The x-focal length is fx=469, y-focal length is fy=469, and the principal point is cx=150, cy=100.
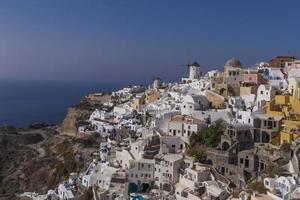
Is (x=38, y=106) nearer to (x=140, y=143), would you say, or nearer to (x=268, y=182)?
(x=140, y=143)

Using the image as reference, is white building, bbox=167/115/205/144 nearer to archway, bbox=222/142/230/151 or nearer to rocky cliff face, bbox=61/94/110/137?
archway, bbox=222/142/230/151

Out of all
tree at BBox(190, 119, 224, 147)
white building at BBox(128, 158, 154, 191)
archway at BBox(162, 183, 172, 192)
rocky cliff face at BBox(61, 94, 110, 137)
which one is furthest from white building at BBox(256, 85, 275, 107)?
rocky cliff face at BBox(61, 94, 110, 137)

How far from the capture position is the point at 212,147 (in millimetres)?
31359

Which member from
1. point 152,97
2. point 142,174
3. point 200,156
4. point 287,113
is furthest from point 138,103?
point 287,113

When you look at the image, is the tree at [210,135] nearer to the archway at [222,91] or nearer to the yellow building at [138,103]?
the archway at [222,91]

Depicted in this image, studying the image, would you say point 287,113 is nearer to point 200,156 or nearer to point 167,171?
point 200,156

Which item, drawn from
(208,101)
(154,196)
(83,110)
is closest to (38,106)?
(83,110)

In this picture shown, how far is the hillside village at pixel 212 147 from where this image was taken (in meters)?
27.4

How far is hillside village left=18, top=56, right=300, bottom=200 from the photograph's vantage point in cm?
2738

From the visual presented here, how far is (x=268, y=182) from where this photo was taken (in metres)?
24.9

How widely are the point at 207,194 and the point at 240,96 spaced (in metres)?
13.8

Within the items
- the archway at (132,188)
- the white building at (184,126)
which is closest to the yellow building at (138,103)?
the white building at (184,126)

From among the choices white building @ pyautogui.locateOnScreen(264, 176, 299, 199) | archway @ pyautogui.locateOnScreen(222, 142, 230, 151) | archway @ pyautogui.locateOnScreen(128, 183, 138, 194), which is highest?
archway @ pyautogui.locateOnScreen(222, 142, 230, 151)

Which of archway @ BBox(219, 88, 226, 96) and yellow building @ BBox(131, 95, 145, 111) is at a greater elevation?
archway @ BBox(219, 88, 226, 96)
